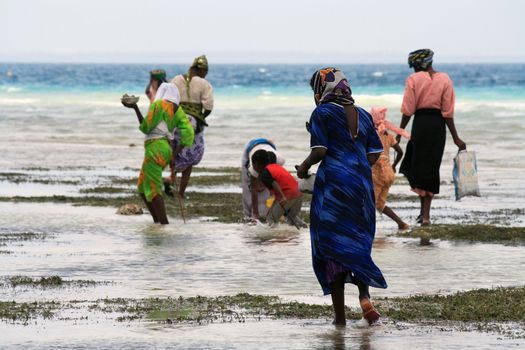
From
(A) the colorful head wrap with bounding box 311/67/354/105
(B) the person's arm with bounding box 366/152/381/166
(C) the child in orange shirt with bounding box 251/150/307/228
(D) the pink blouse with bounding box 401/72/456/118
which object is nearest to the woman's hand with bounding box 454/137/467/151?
(D) the pink blouse with bounding box 401/72/456/118

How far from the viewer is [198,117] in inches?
656

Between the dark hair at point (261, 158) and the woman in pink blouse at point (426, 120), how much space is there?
1.51 meters

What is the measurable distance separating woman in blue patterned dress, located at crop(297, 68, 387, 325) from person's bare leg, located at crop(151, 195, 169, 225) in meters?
5.89

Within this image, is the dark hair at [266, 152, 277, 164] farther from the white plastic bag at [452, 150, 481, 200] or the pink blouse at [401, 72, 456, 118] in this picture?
the white plastic bag at [452, 150, 481, 200]

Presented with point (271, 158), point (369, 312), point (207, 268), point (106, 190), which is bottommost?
point (106, 190)

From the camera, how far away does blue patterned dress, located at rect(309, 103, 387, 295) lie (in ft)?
25.3

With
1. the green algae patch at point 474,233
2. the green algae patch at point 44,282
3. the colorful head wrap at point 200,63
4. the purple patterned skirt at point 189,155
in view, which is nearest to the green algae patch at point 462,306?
the green algae patch at point 44,282

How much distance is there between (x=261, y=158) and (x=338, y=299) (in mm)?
5700

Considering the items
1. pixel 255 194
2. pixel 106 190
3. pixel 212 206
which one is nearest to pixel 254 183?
pixel 255 194

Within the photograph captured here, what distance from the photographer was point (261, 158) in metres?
13.3

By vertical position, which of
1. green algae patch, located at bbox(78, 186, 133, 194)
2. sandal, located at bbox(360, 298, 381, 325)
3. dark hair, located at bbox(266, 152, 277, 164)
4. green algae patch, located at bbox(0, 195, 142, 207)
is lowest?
green algae patch, located at bbox(78, 186, 133, 194)

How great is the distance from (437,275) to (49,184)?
9667 millimetres

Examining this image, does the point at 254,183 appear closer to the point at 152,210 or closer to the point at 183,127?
the point at 183,127

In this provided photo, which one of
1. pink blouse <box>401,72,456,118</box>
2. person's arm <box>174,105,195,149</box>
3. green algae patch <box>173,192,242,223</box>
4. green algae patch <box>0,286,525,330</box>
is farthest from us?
green algae patch <box>173,192,242,223</box>
